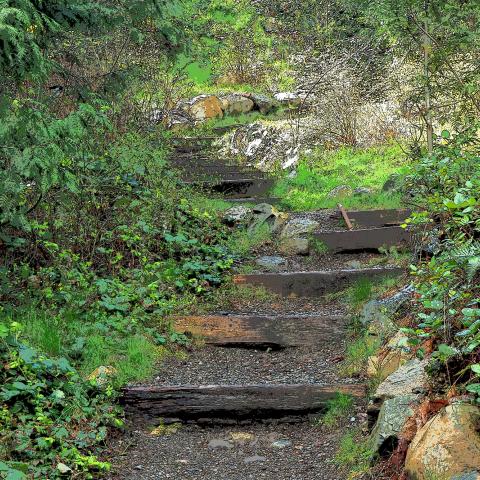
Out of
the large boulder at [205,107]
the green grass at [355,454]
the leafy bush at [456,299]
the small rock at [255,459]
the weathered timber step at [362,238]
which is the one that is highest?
the large boulder at [205,107]

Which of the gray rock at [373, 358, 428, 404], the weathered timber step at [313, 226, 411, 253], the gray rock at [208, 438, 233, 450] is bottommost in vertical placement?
the gray rock at [208, 438, 233, 450]

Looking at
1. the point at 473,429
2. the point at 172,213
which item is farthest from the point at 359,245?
the point at 473,429

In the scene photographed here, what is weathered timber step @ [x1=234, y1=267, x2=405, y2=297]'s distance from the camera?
7805 mm

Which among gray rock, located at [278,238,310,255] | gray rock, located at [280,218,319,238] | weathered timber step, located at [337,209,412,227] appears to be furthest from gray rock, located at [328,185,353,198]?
gray rock, located at [278,238,310,255]

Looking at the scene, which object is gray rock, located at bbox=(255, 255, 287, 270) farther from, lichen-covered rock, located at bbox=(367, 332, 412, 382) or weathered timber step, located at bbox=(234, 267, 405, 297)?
lichen-covered rock, located at bbox=(367, 332, 412, 382)

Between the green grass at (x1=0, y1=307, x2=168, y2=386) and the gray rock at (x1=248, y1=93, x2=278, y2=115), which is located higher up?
the gray rock at (x1=248, y1=93, x2=278, y2=115)

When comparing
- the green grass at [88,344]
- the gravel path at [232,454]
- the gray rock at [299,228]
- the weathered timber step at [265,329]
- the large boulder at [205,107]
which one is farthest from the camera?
the large boulder at [205,107]

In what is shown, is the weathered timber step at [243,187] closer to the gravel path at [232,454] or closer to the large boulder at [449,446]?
the gravel path at [232,454]

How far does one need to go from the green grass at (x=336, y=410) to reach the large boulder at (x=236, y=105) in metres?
12.5

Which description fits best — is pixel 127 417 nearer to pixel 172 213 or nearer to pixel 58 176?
pixel 58 176

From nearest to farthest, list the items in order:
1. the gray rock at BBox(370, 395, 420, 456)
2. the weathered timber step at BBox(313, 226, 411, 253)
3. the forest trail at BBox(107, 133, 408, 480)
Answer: the gray rock at BBox(370, 395, 420, 456)
the forest trail at BBox(107, 133, 408, 480)
the weathered timber step at BBox(313, 226, 411, 253)

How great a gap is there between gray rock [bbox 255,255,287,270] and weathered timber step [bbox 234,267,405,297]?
0.77 metres

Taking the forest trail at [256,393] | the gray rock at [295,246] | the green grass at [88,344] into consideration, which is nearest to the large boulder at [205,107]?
the gray rock at [295,246]

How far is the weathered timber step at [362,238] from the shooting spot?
353 inches
